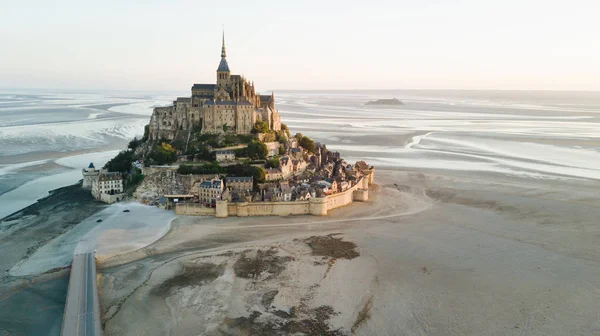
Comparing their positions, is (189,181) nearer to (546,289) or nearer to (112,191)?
(112,191)

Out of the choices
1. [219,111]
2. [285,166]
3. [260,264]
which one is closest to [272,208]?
[285,166]

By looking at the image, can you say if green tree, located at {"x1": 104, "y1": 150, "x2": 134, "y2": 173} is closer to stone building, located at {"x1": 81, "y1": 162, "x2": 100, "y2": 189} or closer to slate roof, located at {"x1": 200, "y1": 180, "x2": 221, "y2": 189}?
stone building, located at {"x1": 81, "y1": 162, "x2": 100, "y2": 189}

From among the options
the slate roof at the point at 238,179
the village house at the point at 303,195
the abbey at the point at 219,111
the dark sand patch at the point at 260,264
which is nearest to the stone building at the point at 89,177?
the abbey at the point at 219,111

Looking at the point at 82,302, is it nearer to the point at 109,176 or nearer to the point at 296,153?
the point at 109,176

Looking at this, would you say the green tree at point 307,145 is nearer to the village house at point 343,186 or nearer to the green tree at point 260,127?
the green tree at point 260,127

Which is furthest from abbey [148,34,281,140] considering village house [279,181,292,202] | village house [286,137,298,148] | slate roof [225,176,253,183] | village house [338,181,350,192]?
village house [338,181,350,192]

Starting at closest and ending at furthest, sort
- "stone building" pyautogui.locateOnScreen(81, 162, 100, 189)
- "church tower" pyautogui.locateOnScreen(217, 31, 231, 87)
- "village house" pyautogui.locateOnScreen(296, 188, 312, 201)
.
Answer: "village house" pyautogui.locateOnScreen(296, 188, 312, 201)
"stone building" pyautogui.locateOnScreen(81, 162, 100, 189)
"church tower" pyautogui.locateOnScreen(217, 31, 231, 87)
